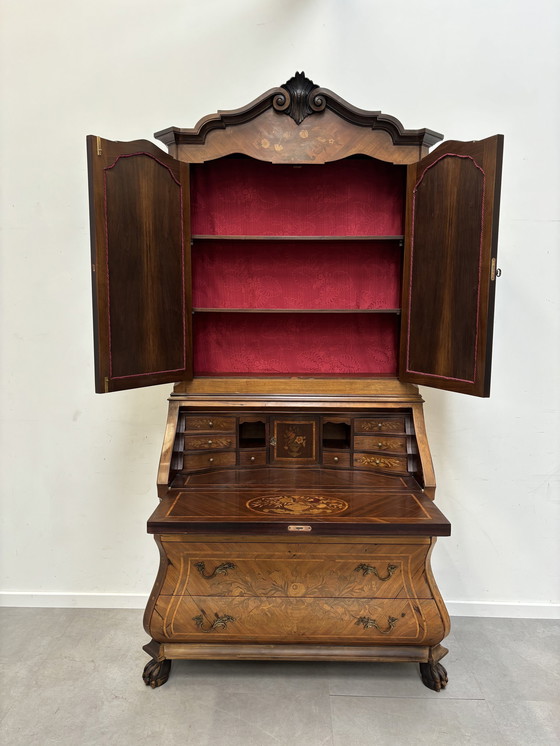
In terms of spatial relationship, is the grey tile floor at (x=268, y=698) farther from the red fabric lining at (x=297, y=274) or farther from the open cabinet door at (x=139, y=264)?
the red fabric lining at (x=297, y=274)

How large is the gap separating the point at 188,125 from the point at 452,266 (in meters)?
1.40

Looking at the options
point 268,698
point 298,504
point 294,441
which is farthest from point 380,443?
point 268,698

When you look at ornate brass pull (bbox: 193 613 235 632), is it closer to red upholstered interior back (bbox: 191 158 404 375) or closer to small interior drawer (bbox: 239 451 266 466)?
small interior drawer (bbox: 239 451 266 466)

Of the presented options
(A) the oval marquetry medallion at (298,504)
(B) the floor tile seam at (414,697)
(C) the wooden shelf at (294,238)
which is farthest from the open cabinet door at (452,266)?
(B) the floor tile seam at (414,697)

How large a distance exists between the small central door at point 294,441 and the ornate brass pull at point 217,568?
0.52 m

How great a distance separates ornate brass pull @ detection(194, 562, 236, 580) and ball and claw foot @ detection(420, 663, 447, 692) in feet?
2.83

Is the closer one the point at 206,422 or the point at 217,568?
the point at 217,568

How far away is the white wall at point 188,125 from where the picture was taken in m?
2.42

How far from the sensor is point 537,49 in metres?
2.39

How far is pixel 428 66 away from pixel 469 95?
228 millimetres

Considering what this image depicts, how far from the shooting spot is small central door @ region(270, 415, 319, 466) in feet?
7.53

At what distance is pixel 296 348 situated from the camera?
2.47 m

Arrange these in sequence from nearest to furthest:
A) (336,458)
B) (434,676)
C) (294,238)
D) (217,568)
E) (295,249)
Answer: (217,568)
(434,676)
(294,238)
(336,458)
(295,249)

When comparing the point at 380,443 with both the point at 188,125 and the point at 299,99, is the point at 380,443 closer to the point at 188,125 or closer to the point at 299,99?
the point at 299,99
